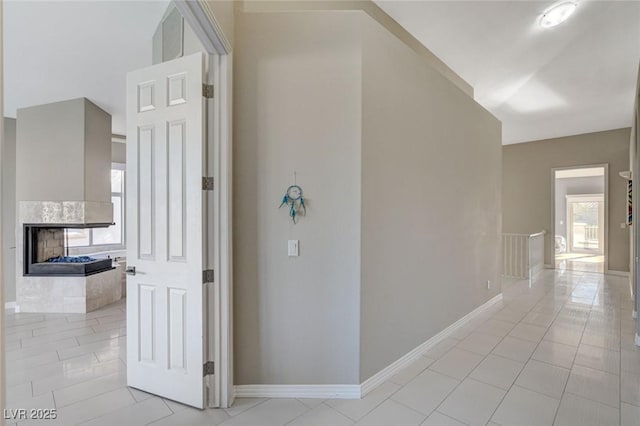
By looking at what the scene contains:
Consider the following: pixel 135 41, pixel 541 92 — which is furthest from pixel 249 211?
pixel 541 92

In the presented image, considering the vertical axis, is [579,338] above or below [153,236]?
below

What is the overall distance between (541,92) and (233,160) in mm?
5388

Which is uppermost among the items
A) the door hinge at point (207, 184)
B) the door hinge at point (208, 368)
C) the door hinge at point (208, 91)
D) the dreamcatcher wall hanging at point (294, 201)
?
the door hinge at point (208, 91)

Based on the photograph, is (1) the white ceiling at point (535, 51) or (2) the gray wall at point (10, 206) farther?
(2) the gray wall at point (10, 206)

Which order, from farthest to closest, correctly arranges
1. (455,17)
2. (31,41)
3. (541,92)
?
1. (541,92)
2. (455,17)
3. (31,41)

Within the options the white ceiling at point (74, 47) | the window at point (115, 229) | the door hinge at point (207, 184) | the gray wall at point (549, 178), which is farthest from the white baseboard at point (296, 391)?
the gray wall at point (549, 178)

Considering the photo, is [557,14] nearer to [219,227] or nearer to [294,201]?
[294,201]

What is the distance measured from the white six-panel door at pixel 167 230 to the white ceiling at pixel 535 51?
232 cm

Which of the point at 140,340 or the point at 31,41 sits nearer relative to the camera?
the point at 140,340

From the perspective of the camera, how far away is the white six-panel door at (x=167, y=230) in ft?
7.35

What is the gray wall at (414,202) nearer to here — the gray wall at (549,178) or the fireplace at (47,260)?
the fireplace at (47,260)

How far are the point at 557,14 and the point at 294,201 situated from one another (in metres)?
3.59

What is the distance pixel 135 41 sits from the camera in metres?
3.21

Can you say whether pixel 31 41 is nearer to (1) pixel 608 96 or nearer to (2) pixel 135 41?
(2) pixel 135 41
